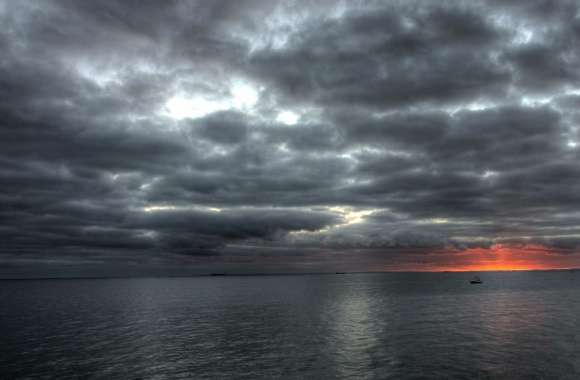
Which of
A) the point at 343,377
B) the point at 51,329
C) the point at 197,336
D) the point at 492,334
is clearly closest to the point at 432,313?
the point at 492,334

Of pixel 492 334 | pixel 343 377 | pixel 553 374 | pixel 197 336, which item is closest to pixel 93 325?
pixel 197 336

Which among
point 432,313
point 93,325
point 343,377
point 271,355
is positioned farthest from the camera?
point 432,313

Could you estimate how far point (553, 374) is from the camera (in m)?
48.2

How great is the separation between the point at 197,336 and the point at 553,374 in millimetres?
56184

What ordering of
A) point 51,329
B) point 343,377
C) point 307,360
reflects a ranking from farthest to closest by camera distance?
point 51,329 → point 307,360 → point 343,377

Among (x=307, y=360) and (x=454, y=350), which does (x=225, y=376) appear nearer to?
(x=307, y=360)

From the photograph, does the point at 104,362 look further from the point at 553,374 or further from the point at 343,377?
the point at 553,374

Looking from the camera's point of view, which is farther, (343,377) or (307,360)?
(307,360)

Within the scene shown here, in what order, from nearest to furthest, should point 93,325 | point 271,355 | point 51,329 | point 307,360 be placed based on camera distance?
1. point 307,360
2. point 271,355
3. point 51,329
4. point 93,325

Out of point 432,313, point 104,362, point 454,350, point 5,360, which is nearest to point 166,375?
point 104,362

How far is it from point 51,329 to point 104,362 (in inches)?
1688

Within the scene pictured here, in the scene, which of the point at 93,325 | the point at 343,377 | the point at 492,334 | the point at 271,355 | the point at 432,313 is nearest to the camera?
the point at 343,377

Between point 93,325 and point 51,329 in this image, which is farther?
point 93,325

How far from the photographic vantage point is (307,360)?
56688 mm
